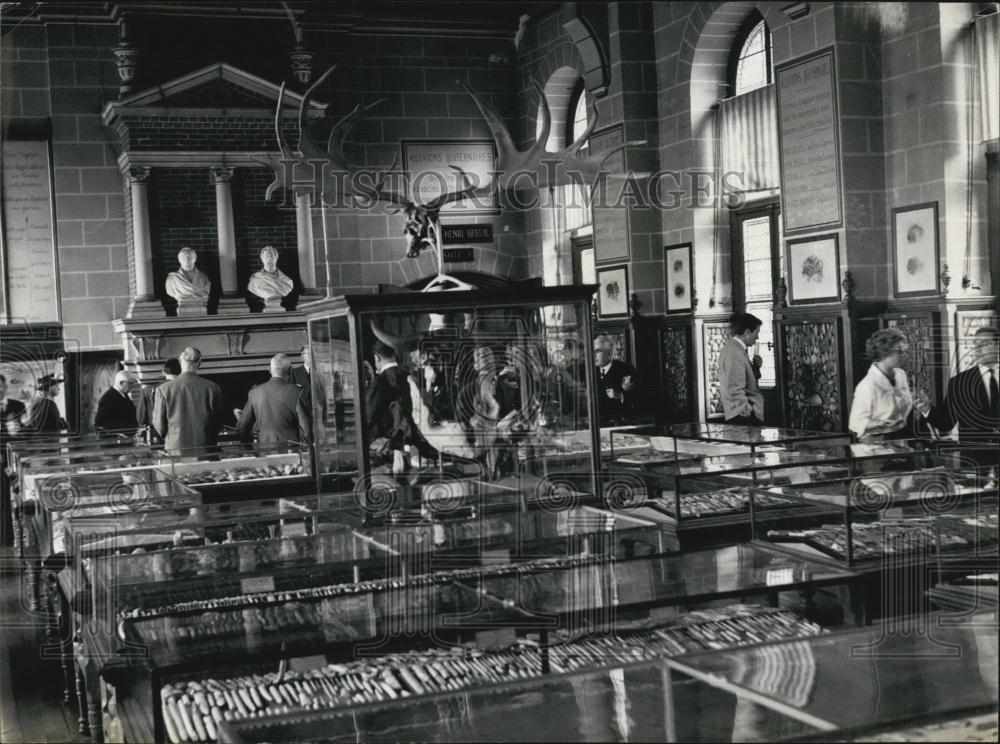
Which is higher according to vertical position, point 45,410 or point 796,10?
point 796,10

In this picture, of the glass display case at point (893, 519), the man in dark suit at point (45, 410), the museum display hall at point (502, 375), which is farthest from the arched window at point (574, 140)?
the glass display case at point (893, 519)

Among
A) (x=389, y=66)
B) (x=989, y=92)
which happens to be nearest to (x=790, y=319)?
(x=989, y=92)

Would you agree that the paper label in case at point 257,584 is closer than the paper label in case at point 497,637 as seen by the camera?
No

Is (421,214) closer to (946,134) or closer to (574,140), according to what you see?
(946,134)

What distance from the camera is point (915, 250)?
8.62 metres

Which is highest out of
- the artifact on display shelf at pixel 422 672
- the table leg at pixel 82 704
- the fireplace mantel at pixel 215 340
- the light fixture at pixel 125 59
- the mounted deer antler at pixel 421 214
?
the light fixture at pixel 125 59

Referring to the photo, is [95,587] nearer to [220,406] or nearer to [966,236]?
[220,406]

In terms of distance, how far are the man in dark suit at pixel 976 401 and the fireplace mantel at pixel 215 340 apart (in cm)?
660

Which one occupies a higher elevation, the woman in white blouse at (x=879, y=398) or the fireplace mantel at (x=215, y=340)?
the fireplace mantel at (x=215, y=340)

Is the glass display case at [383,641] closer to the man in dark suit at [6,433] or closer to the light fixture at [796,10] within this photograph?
the man in dark suit at [6,433]

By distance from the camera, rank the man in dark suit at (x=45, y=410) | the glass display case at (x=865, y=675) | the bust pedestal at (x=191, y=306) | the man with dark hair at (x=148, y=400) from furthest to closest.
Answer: the bust pedestal at (x=191, y=306) → the man in dark suit at (x=45, y=410) → the man with dark hair at (x=148, y=400) → the glass display case at (x=865, y=675)

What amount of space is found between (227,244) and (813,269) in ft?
21.5

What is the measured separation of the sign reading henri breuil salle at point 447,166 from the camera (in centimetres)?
1402

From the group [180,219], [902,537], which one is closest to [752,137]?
[180,219]
